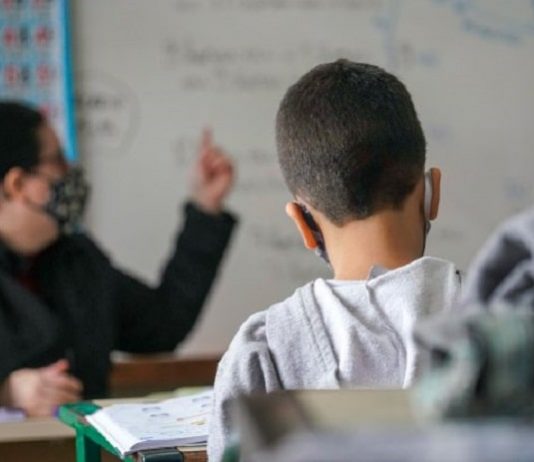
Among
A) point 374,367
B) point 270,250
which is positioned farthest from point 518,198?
point 374,367

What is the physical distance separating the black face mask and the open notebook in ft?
3.11

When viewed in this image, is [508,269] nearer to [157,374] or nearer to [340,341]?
[340,341]

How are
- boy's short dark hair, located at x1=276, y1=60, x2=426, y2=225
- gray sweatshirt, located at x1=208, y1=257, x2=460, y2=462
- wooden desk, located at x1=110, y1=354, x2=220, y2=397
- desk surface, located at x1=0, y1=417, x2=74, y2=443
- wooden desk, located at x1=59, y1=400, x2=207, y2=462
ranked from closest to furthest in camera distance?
gray sweatshirt, located at x1=208, y1=257, x2=460, y2=462, boy's short dark hair, located at x1=276, y1=60, x2=426, y2=225, wooden desk, located at x1=59, y1=400, x2=207, y2=462, desk surface, located at x1=0, y1=417, x2=74, y2=443, wooden desk, located at x1=110, y1=354, x2=220, y2=397

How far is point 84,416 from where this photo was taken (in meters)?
1.73

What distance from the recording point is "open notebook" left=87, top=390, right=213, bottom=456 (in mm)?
1473

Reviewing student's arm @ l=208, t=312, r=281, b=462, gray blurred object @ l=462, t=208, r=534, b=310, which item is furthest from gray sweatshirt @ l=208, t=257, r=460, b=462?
gray blurred object @ l=462, t=208, r=534, b=310

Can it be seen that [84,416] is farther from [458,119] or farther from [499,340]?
[458,119]

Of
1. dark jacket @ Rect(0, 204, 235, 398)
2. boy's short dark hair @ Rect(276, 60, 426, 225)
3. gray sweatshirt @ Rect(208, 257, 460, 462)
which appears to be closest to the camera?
gray sweatshirt @ Rect(208, 257, 460, 462)

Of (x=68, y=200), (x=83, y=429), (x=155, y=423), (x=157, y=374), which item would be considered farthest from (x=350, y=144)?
(x=157, y=374)

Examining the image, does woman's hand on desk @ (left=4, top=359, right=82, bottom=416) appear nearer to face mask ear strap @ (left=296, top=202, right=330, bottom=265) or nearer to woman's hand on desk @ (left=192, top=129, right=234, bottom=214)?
woman's hand on desk @ (left=192, top=129, right=234, bottom=214)

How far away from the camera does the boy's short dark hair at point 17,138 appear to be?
264 cm

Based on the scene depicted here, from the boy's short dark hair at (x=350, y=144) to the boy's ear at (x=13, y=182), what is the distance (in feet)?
4.18

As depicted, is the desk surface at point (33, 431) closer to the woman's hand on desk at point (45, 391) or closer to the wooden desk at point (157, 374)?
the woman's hand on desk at point (45, 391)

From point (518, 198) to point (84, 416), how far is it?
193cm
